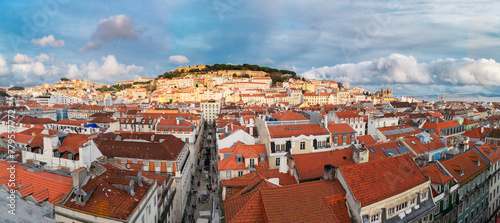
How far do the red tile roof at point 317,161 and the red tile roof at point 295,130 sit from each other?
22.1 feet

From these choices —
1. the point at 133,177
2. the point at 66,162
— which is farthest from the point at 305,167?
the point at 66,162

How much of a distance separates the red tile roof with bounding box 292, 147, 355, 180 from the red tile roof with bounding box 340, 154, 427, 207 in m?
6.56

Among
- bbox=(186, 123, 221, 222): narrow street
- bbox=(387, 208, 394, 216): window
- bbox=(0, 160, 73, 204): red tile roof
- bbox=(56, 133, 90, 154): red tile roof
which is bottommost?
bbox=(186, 123, 221, 222): narrow street

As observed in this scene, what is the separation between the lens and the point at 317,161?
976 inches

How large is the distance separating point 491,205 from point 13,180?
151ft

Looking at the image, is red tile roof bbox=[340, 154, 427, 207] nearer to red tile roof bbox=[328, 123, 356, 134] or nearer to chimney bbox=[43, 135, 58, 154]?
red tile roof bbox=[328, 123, 356, 134]

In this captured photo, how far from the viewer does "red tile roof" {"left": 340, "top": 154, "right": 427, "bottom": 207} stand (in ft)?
51.0

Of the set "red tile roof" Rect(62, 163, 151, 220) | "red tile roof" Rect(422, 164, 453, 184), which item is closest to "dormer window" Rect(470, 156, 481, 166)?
"red tile roof" Rect(422, 164, 453, 184)

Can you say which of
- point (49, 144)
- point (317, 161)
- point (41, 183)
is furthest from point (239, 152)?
point (49, 144)

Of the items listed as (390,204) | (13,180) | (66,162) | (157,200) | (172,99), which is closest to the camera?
(390,204)

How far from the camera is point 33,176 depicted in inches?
719

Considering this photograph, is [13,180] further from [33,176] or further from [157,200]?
[157,200]

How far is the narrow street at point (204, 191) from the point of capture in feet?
98.7

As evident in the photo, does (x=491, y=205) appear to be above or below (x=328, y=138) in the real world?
below
